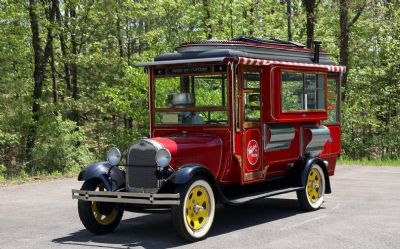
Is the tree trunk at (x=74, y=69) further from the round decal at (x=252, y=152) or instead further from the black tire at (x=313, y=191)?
the round decal at (x=252, y=152)

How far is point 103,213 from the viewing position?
8133 mm

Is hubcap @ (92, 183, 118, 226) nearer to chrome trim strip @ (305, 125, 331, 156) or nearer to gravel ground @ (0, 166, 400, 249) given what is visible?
gravel ground @ (0, 166, 400, 249)

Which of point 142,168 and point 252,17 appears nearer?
point 142,168

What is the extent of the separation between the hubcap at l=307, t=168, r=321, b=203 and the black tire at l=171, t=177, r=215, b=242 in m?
2.55

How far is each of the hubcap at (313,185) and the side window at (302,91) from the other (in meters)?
1.10

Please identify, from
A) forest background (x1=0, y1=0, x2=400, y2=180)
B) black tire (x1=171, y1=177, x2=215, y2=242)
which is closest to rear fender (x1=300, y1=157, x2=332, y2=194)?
black tire (x1=171, y1=177, x2=215, y2=242)

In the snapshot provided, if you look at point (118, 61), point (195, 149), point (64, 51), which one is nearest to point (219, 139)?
point (195, 149)

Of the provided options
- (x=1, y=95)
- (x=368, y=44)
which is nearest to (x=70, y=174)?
(x=1, y=95)

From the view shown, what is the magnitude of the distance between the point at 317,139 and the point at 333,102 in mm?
1420

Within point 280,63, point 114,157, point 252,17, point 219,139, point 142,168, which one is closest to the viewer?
point 142,168

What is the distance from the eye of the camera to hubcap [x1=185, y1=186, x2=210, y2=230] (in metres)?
7.41

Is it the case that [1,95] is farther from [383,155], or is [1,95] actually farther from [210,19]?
[383,155]

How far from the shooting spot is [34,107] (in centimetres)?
2292

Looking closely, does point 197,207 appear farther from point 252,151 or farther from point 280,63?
point 280,63
